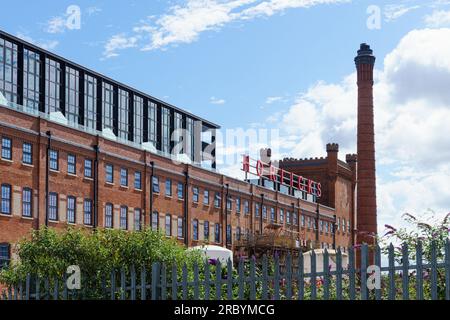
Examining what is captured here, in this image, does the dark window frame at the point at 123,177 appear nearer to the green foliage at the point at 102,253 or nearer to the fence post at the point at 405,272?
the green foliage at the point at 102,253

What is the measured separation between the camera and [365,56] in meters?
65.9

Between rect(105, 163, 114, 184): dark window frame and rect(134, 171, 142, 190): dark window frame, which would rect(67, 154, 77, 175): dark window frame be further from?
rect(134, 171, 142, 190): dark window frame

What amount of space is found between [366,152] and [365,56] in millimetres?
8425

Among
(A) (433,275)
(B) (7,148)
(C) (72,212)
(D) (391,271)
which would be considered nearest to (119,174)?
(C) (72,212)

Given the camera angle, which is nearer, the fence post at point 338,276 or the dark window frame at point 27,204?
the fence post at point 338,276

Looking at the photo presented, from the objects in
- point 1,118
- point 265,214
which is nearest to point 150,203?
point 1,118

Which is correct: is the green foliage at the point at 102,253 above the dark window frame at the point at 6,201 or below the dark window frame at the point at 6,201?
below

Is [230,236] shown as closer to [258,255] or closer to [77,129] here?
[258,255]

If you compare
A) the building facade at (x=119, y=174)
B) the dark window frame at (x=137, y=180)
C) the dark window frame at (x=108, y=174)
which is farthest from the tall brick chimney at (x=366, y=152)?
the dark window frame at (x=108, y=174)

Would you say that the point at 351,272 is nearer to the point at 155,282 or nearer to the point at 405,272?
the point at 405,272

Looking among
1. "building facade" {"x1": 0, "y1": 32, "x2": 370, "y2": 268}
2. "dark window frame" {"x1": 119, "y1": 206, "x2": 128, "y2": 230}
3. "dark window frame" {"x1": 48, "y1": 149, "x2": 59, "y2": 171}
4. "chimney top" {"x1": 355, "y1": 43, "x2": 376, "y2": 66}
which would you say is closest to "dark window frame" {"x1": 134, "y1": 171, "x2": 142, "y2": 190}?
"building facade" {"x1": 0, "y1": 32, "x2": 370, "y2": 268}

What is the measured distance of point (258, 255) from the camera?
6116 cm

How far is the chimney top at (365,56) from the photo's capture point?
65.6 meters
